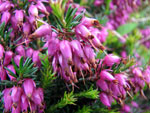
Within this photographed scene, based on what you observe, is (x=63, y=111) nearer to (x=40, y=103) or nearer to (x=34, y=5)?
(x=40, y=103)

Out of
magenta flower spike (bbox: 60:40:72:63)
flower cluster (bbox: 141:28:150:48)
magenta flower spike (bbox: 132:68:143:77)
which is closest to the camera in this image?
magenta flower spike (bbox: 60:40:72:63)

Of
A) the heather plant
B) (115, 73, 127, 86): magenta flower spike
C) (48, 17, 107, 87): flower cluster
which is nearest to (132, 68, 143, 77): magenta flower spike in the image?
the heather plant

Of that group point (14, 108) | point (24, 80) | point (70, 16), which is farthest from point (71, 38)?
point (14, 108)

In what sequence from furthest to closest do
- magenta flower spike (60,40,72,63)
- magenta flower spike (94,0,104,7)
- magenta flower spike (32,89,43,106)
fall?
magenta flower spike (94,0,104,7)
magenta flower spike (32,89,43,106)
magenta flower spike (60,40,72,63)

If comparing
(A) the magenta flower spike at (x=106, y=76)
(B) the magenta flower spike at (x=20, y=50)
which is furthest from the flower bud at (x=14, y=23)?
(A) the magenta flower spike at (x=106, y=76)

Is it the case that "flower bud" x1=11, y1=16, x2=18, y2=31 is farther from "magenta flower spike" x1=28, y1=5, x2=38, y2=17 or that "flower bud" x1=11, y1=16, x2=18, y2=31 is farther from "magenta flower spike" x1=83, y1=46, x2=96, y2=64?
"magenta flower spike" x1=83, y1=46, x2=96, y2=64

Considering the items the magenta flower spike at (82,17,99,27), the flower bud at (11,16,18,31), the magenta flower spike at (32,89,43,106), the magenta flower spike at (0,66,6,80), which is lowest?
the magenta flower spike at (32,89,43,106)

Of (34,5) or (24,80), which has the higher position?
(34,5)

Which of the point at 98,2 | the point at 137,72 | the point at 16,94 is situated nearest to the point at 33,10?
the point at 16,94
